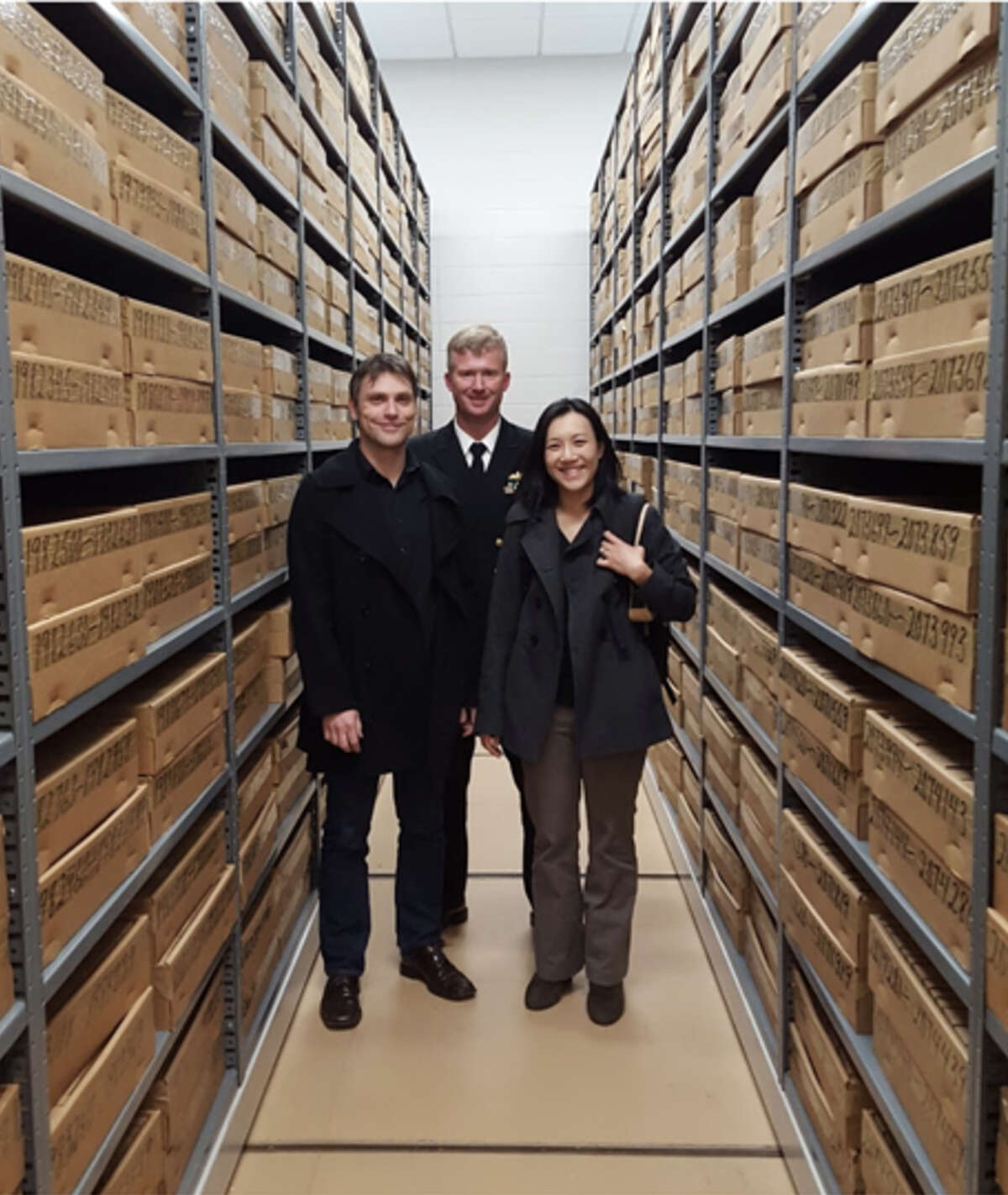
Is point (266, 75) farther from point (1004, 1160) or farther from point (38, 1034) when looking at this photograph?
point (1004, 1160)

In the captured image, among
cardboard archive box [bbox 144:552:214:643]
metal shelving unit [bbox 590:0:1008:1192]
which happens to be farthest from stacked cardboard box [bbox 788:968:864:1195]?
cardboard archive box [bbox 144:552:214:643]

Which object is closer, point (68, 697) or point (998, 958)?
point (998, 958)

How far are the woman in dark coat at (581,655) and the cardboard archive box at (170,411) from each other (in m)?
0.74

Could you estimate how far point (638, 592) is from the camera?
2.44 meters

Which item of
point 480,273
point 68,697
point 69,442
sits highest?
point 480,273

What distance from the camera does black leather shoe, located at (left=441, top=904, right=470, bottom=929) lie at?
3.25m

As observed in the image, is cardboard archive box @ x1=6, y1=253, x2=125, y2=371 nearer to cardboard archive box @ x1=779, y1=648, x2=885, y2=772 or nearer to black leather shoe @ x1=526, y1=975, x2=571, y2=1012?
cardboard archive box @ x1=779, y1=648, x2=885, y2=772

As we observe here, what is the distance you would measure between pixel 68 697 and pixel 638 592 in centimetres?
131

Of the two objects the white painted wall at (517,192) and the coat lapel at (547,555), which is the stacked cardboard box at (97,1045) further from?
the white painted wall at (517,192)

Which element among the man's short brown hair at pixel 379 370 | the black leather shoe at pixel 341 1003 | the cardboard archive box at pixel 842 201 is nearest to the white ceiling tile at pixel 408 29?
the man's short brown hair at pixel 379 370

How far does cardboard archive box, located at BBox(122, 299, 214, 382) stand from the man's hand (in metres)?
0.84

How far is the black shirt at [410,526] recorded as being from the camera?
262 centimetres

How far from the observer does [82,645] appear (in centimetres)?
155

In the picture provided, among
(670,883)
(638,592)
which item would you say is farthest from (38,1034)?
(670,883)
